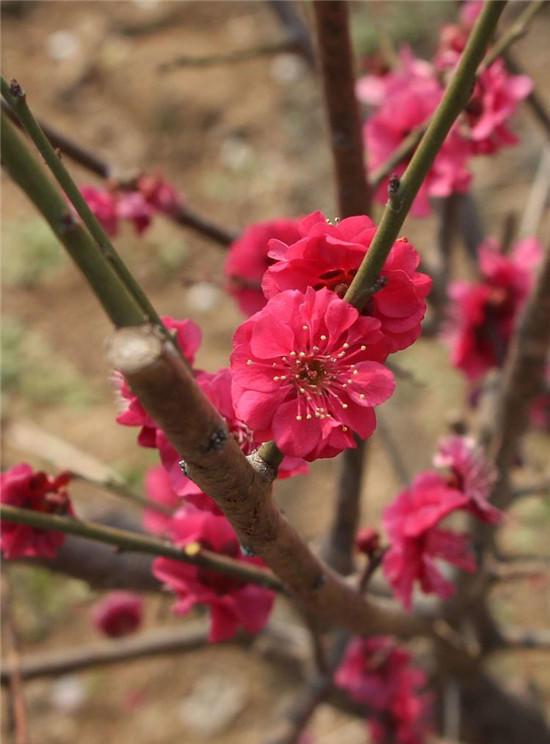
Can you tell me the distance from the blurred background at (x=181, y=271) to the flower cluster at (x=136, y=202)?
0.44 m

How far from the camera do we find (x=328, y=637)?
1740mm

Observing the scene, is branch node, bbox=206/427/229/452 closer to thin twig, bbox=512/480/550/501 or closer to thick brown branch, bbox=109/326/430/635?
thick brown branch, bbox=109/326/430/635

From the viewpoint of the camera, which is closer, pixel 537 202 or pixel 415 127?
pixel 415 127

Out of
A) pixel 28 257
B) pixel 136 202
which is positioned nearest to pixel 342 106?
pixel 136 202

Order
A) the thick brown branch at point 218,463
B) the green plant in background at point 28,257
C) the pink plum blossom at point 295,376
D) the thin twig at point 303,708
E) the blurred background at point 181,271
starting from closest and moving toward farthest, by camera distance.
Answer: the thick brown branch at point 218,463, the pink plum blossom at point 295,376, the thin twig at point 303,708, the blurred background at point 181,271, the green plant in background at point 28,257

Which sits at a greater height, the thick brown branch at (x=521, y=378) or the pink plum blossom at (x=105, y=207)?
the pink plum blossom at (x=105, y=207)

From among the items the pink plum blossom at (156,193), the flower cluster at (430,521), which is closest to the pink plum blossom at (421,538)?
the flower cluster at (430,521)

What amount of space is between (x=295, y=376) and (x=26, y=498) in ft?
0.96

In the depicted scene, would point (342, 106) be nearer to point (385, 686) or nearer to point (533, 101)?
point (533, 101)

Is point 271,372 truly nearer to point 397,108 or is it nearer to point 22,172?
point 22,172

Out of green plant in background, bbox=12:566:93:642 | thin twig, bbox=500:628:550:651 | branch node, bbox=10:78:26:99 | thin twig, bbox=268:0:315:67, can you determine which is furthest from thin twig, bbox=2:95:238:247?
green plant in background, bbox=12:566:93:642

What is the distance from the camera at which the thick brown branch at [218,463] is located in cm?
45

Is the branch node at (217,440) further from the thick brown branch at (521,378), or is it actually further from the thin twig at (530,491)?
the thin twig at (530,491)

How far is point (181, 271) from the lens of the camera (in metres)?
3.33
